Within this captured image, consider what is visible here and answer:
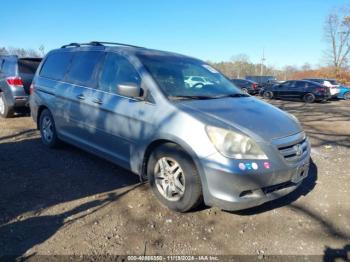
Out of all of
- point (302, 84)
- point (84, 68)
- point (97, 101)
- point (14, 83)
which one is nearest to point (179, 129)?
point (97, 101)

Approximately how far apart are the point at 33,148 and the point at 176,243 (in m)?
3.89

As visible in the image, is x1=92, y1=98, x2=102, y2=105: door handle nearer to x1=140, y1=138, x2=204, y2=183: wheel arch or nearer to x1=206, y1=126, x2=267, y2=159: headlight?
x1=140, y1=138, x2=204, y2=183: wheel arch

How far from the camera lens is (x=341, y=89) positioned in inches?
862

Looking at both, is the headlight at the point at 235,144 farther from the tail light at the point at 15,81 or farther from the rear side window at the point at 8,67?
the rear side window at the point at 8,67

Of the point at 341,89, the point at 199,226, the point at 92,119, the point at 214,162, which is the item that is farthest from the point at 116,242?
the point at 341,89

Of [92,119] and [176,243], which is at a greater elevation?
[92,119]

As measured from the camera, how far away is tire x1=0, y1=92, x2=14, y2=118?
339 inches

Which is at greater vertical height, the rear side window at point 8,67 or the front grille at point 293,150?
the rear side window at point 8,67

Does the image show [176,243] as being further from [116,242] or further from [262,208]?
[262,208]

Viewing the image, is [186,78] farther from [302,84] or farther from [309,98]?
[302,84]

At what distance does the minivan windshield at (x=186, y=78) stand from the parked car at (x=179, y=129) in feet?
0.06

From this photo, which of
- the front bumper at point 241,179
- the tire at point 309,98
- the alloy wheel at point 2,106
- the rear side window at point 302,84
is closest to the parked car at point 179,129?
the front bumper at point 241,179

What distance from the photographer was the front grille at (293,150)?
3404 millimetres

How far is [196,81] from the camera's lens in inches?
175
